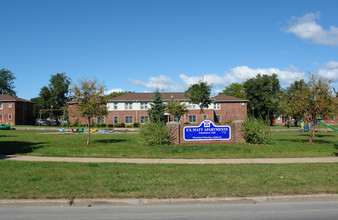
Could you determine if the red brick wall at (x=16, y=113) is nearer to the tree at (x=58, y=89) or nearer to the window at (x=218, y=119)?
the tree at (x=58, y=89)

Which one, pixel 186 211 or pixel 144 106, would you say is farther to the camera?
pixel 144 106

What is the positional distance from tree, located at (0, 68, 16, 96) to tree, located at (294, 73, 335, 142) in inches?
3776

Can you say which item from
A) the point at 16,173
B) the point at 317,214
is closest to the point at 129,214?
the point at 317,214

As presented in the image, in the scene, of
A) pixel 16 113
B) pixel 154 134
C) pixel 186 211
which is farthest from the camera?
pixel 16 113

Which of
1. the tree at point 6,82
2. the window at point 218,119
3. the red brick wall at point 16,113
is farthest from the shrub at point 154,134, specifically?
the tree at point 6,82

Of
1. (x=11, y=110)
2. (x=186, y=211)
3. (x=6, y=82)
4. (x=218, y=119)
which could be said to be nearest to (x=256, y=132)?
(x=186, y=211)

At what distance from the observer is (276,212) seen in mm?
6414

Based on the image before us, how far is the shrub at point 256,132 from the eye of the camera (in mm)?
18125

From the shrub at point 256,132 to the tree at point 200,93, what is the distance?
114ft

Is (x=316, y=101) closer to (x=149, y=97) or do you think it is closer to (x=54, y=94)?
(x=149, y=97)

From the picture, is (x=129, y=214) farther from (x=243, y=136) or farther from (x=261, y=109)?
(x=261, y=109)

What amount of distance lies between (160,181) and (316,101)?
15754 millimetres

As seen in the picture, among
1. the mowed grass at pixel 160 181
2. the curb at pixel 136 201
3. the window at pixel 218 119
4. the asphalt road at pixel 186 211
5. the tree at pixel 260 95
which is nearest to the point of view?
the asphalt road at pixel 186 211

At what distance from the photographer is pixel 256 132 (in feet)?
59.5
